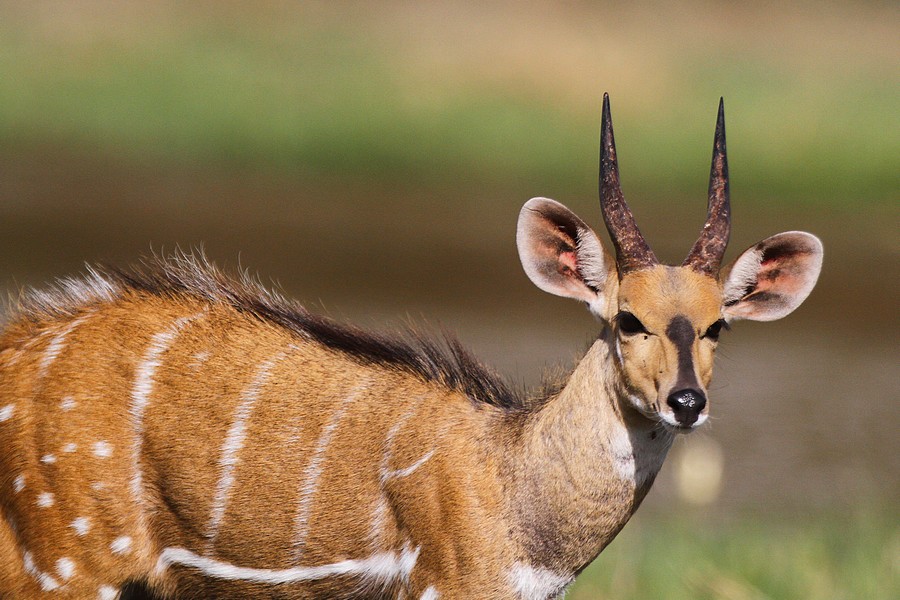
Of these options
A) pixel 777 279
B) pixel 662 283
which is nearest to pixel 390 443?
pixel 662 283

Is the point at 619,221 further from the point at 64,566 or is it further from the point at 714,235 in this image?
the point at 64,566

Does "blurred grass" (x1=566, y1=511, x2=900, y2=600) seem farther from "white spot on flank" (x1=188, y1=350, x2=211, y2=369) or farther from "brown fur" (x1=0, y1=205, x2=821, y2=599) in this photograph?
"white spot on flank" (x1=188, y1=350, x2=211, y2=369)

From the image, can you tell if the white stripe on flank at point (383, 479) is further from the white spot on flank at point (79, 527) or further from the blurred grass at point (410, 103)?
the blurred grass at point (410, 103)

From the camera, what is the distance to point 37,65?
62.1 ft

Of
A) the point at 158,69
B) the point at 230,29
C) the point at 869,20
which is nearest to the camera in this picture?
the point at 158,69

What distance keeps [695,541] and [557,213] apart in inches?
152

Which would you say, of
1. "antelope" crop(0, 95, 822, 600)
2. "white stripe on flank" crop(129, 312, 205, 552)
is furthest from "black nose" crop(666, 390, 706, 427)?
"white stripe on flank" crop(129, 312, 205, 552)

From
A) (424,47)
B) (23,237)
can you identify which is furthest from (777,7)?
(23,237)

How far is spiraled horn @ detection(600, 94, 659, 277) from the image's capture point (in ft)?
18.3

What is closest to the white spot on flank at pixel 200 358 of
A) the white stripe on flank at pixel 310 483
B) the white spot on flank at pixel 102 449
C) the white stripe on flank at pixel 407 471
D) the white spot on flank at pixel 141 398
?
the white spot on flank at pixel 141 398

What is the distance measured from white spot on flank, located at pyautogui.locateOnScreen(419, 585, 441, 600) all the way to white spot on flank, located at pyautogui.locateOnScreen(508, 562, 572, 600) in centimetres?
27

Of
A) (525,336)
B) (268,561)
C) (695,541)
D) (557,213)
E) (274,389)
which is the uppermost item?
(557,213)

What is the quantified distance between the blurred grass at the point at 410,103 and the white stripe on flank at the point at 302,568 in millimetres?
12683

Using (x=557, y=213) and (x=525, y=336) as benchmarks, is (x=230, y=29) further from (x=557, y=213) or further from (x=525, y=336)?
(x=557, y=213)
